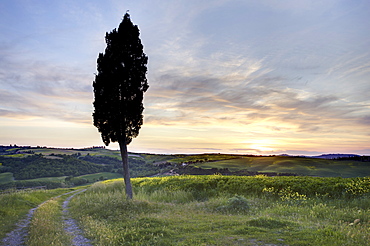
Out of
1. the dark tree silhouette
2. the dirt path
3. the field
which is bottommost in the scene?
the dirt path

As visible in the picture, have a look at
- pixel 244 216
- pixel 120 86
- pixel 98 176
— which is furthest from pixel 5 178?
pixel 244 216

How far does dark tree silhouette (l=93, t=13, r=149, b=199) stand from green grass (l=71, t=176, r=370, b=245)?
6.28 meters

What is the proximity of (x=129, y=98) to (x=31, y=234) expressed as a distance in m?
Answer: 13.5

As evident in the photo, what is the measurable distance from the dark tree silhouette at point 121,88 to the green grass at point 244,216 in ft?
20.6

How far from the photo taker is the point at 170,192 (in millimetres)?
24016

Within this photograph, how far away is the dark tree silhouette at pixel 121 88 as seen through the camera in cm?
2206

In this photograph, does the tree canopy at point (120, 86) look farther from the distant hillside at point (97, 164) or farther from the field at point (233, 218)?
the distant hillside at point (97, 164)

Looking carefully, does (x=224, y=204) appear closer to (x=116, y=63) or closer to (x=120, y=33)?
(x=116, y=63)

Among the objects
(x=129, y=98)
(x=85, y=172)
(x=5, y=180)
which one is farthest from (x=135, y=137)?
(x=85, y=172)

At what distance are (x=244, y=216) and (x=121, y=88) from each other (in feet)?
50.5

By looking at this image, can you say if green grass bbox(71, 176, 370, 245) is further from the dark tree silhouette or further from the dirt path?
the dark tree silhouette

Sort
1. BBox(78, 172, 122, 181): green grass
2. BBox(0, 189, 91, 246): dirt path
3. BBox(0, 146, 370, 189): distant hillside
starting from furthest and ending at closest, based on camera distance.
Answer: BBox(78, 172, 122, 181): green grass
BBox(0, 146, 370, 189): distant hillside
BBox(0, 189, 91, 246): dirt path

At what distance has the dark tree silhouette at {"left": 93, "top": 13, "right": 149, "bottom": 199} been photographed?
72.4ft

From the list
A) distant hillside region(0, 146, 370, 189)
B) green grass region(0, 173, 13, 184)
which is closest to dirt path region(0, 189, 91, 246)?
distant hillside region(0, 146, 370, 189)
